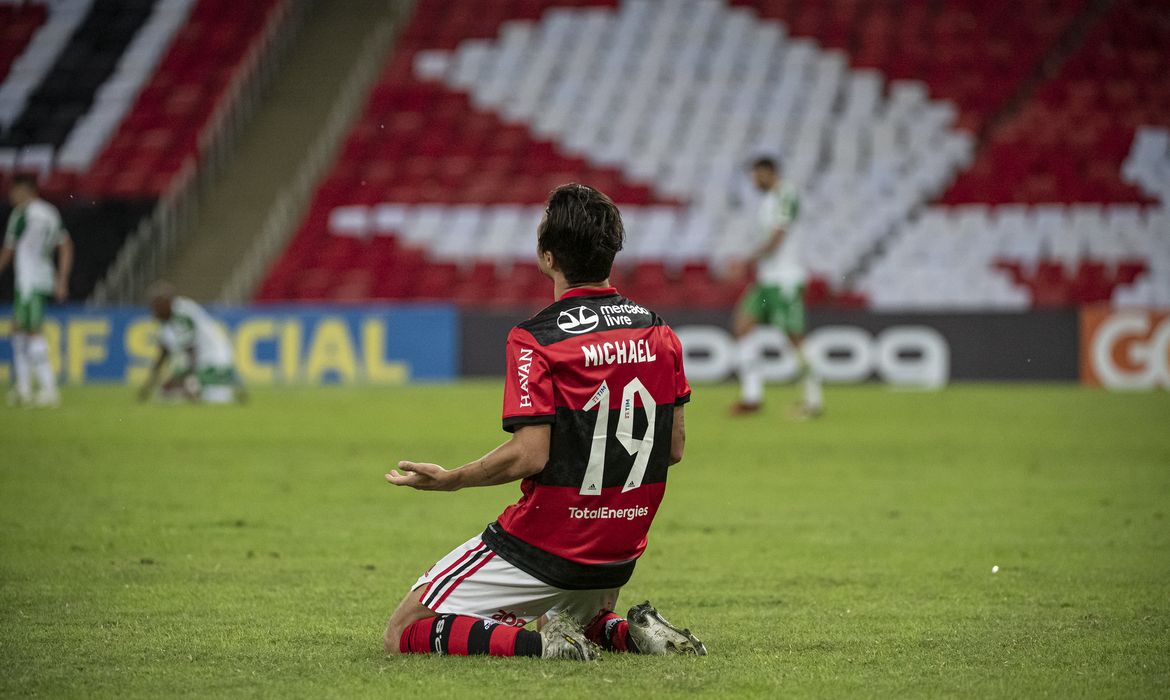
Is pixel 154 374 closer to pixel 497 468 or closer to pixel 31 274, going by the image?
pixel 31 274

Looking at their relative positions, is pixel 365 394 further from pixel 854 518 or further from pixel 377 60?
pixel 377 60

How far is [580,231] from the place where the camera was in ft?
14.1

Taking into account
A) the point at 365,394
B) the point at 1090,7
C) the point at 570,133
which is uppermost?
the point at 1090,7

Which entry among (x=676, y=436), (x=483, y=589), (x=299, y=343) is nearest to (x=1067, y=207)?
(x=299, y=343)

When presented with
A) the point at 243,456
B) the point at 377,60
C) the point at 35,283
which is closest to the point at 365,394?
the point at 35,283

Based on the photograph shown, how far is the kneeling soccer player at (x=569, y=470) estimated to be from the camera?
4258mm

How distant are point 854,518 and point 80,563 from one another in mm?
4039

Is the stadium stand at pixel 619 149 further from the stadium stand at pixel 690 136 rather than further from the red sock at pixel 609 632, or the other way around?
the red sock at pixel 609 632

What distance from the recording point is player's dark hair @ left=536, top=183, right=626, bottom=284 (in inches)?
169

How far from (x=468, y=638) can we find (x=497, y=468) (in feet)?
1.96

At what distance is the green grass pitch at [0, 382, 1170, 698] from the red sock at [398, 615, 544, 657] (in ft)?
0.21

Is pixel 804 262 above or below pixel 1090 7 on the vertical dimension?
below

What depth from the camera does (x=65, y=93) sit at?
2206cm

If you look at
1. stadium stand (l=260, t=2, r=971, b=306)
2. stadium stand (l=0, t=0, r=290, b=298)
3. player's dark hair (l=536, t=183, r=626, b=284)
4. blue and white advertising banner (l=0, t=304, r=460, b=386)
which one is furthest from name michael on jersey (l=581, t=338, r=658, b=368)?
stadium stand (l=260, t=2, r=971, b=306)
